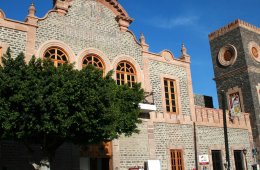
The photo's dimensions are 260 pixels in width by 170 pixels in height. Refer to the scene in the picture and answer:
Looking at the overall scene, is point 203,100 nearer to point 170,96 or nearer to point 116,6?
point 170,96

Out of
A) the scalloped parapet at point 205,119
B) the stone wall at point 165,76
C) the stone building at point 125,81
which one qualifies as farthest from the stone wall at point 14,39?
the scalloped parapet at point 205,119

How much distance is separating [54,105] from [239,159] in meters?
17.3

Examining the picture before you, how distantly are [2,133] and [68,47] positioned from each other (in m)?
7.28

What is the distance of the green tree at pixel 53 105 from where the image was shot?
1104 cm

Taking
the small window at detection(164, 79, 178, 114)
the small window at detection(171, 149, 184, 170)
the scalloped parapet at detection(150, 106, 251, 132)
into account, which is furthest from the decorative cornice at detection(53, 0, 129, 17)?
the small window at detection(171, 149, 184, 170)

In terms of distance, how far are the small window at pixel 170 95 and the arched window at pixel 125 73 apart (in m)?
2.48

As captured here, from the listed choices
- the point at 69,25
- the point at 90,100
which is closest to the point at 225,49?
the point at 69,25

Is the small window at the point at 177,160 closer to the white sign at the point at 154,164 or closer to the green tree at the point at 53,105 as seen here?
the white sign at the point at 154,164

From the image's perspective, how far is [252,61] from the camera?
91.1ft

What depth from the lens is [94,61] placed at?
741 inches

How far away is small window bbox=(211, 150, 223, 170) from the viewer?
22.4 m

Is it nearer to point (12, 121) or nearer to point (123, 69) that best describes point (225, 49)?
point (123, 69)

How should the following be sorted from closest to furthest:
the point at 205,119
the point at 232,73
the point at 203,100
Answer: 1. the point at 205,119
2. the point at 232,73
3. the point at 203,100

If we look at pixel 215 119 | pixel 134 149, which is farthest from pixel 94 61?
pixel 215 119
